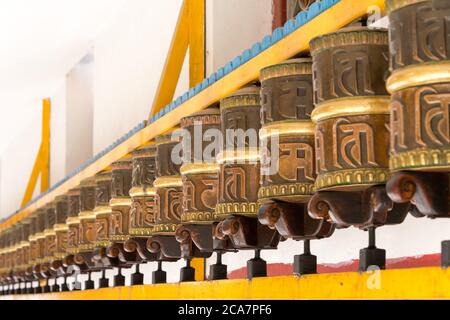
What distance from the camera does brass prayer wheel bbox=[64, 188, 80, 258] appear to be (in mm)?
3932

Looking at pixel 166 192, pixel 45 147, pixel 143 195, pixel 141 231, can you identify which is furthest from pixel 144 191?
pixel 45 147

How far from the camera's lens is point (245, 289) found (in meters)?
2.14

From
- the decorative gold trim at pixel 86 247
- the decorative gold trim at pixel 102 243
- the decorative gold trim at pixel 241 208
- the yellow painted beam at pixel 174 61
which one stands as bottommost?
the decorative gold trim at pixel 86 247

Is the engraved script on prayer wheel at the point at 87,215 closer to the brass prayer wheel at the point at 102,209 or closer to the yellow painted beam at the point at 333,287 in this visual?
the brass prayer wheel at the point at 102,209

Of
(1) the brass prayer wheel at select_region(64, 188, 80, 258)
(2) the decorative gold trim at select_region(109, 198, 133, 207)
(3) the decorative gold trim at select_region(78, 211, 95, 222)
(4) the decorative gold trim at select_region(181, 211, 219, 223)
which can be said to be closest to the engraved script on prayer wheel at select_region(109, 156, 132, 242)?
(2) the decorative gold trim at select_region(109, 198, 133, 207)

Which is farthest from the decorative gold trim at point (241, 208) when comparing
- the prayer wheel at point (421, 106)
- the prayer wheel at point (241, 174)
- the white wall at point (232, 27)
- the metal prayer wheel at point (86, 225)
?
the metal prayer wheel at point (86, 225)

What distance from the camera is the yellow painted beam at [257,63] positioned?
5.82 feet

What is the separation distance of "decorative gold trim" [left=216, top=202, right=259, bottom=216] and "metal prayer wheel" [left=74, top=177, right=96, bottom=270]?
61.0 inches

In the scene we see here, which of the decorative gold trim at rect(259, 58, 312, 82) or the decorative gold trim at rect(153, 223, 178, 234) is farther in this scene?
the decorative gold trim at rect(153, 223, 178, 234)

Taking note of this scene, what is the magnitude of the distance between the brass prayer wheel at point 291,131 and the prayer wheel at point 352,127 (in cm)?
15

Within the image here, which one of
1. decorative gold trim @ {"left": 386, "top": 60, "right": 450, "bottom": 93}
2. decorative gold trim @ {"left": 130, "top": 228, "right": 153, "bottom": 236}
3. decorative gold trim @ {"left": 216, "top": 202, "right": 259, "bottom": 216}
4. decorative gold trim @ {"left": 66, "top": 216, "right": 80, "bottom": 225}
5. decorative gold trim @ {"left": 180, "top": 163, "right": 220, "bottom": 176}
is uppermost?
decorative gold trim @ {"left": 386, "top": 60, "right": 450, "bottom": 93}

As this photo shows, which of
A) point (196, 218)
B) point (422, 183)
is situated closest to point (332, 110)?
point (422, 183)

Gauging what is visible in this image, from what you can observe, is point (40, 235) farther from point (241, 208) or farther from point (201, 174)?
point (241, 208)

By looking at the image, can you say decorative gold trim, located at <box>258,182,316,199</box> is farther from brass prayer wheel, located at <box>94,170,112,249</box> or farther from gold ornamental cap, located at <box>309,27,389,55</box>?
brass prayer wheel, located at <box>94,170,112,249</box>
